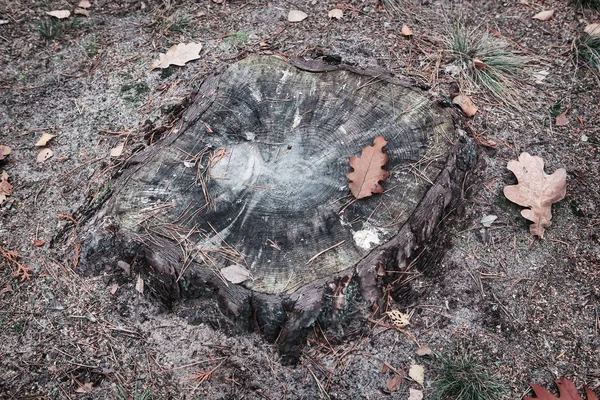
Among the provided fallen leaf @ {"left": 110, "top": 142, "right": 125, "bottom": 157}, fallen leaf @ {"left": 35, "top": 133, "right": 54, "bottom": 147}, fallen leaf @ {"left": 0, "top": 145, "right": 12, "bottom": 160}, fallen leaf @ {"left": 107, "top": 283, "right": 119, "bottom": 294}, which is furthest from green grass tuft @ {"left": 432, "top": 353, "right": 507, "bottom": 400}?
fallen leaf @ {"left": 0, "top": 145, "right": 12, "bottom": 160}

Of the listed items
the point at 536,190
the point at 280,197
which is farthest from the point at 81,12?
the point at 536,190

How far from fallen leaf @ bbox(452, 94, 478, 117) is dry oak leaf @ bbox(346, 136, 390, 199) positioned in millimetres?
923

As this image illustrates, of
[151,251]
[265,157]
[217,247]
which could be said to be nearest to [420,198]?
[265,157]

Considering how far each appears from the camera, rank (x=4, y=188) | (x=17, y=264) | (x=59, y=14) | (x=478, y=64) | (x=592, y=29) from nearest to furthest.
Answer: (x=17, y=264), (x=4, y=188), (x=478, y=64), (x=592, y=29), (x=59, y=14)

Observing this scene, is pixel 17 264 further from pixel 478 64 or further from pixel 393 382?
pixel 478 64

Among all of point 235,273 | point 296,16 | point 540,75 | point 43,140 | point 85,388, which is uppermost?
point 296,16

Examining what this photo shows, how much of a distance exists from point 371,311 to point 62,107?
2224 millimetres

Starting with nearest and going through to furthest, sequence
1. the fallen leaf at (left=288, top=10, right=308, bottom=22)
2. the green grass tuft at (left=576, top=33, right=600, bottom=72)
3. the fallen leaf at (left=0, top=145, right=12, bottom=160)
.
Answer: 1. the fallen leaf at (left=0, top=145, right=12, bottom=160)
2. the green grass tuft at (left=576, top=33, right=600, bottom=72)
3. the fallen leaf at (left=288, top=10, right=308, bottom=22)

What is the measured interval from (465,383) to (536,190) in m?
1.07

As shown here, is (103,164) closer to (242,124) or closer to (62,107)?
(62,107)

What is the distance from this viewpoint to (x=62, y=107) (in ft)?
10.3

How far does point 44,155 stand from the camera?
290cm

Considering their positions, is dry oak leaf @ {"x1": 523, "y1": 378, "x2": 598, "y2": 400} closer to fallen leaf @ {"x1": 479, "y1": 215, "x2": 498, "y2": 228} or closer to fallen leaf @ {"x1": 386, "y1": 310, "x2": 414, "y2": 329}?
fallen leaf @ {"x1": 386, "y1": 310, "x2": 414, "y2": 329}

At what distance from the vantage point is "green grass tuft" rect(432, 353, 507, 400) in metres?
2.08
